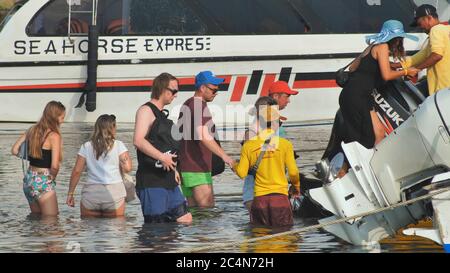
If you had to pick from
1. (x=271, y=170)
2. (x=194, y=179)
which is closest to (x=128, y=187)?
(x=194, y=179)

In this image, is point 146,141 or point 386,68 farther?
point 386,68

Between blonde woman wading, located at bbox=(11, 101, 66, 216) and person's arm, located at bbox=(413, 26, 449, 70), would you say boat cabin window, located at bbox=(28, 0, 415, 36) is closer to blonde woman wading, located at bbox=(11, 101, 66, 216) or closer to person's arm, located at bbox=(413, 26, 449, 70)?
blonde woman wading, located at bbox=(11, 101, 66, 216)

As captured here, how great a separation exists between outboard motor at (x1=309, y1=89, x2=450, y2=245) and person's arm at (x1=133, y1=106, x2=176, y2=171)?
160 cm

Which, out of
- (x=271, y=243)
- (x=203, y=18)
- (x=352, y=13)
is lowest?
(x=271, y=243)

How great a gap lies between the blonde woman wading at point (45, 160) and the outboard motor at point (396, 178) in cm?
325

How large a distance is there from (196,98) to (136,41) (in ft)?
23.2

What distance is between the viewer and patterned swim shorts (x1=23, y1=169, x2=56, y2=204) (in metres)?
13.1

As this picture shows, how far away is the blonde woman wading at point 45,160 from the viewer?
1314 cm

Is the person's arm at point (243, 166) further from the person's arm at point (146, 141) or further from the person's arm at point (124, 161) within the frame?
the person's arm at point (124, 161)

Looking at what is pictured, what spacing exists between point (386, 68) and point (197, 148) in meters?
2.23

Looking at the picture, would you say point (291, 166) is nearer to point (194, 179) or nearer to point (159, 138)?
point (159, 138)

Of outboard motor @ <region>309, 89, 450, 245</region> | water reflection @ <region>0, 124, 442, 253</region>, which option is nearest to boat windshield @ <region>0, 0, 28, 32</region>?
water reflection @ <region>0, 124, 442, 253</region>

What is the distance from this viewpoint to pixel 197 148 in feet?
44.1
